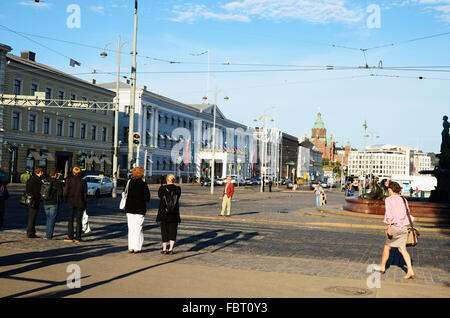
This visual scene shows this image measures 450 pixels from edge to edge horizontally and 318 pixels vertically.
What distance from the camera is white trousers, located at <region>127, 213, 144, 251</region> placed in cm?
1059

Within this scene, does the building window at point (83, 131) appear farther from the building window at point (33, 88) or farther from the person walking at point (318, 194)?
the person walking at point (318, 194)

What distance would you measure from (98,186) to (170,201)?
79.1 ft

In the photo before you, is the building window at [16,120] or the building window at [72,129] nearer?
the building window at [16,120]

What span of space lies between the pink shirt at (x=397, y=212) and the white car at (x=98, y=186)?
86.1ft

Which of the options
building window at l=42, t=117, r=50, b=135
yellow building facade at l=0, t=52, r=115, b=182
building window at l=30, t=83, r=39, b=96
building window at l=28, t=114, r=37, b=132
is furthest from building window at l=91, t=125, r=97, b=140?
building window at l=30, t=83, r=39, b=96

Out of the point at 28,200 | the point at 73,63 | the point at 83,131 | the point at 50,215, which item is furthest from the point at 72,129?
the point at 50,215

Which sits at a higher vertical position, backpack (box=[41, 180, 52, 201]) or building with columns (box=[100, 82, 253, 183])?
building with columns (box=[100, 82, 253, 183])

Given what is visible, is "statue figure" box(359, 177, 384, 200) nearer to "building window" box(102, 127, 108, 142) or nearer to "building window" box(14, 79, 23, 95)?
"building window" box(14, 79, 23, 95)

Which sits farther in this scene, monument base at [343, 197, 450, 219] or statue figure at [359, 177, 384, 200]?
statue figure at [359, 177, 384, 200]

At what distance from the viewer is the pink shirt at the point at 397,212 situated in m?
8.98

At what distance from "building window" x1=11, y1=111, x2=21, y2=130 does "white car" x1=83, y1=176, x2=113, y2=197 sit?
1908 cm

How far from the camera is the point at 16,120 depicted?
5009cm

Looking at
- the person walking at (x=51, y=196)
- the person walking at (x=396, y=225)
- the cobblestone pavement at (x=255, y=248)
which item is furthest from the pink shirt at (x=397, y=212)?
the person walking at (x=51, y=196)

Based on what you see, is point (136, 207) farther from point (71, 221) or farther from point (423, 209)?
point (423, 209)
